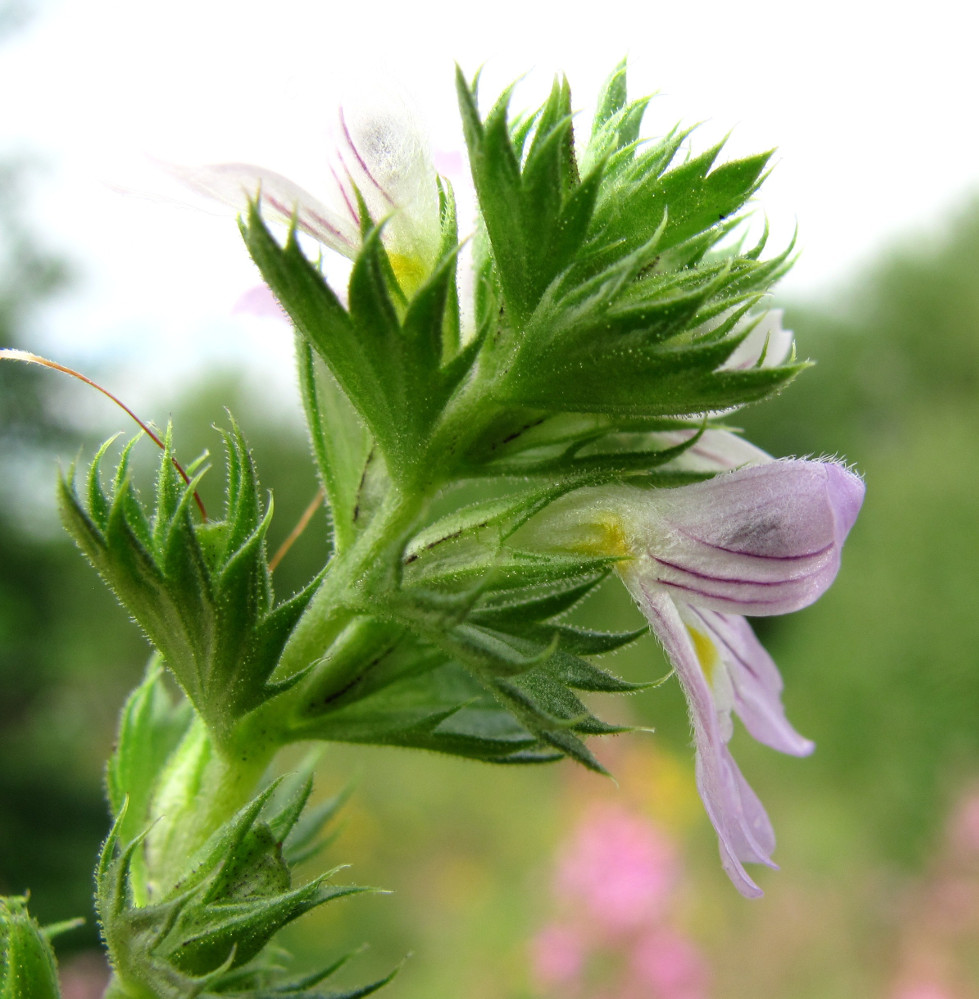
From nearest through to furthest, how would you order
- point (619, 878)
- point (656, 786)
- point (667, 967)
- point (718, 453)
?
point (718, 453) < point (667, 967) < point (619, 878) < point (656, 786)

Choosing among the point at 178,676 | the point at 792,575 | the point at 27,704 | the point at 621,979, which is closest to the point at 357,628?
the point at 178,676

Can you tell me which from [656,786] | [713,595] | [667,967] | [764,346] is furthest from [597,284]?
[656,786]

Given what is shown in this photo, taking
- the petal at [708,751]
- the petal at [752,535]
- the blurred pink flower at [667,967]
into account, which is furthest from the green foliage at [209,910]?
the blurred pink flower at [667,967]

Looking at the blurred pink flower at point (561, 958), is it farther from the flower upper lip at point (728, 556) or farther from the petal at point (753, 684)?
the flower upper lip at point (728, 556)

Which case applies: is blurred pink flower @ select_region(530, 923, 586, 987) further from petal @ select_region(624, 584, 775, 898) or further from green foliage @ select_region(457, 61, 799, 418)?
green foliage @ select_region(457, 61, 799, 418)

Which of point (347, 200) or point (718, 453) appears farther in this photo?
point (718, 453)

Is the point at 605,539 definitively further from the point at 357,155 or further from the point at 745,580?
the point at 357,155

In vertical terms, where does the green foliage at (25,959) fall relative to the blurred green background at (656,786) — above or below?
above

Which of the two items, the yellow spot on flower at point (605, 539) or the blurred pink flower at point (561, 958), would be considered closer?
the yellow spot on flower at point (605, 539)
